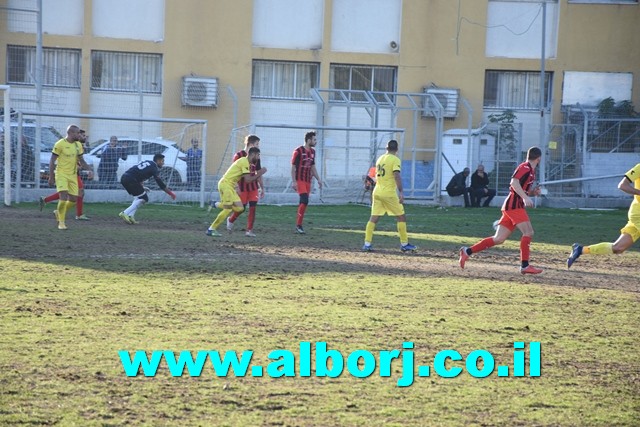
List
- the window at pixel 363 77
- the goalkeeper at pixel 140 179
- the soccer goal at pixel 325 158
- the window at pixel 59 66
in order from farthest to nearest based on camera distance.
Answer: the window at pixel 363 77
the window at pixel 59 66
the soccer goal at pixel 325 158
the goalkeeper at pixel 140 179

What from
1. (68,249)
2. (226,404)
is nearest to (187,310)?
(226,404)

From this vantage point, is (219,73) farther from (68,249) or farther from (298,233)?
(68,249)

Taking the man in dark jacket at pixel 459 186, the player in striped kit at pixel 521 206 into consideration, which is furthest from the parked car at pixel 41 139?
the player in striped kit at pixel 521 206

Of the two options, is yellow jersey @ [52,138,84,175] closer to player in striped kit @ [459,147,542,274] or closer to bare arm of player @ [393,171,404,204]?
bare arm of player @ [393,171,404,204]

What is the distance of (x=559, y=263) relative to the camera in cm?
Result: 1588

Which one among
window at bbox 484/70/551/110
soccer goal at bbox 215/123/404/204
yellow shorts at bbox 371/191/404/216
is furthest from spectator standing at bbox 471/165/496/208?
yellow shorts at bbox 371/191/404/216

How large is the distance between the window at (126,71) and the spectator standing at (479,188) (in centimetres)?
1169

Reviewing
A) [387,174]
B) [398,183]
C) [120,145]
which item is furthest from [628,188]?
[120,145]

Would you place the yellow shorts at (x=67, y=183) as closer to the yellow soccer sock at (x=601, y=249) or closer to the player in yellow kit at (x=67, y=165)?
the player in yellow kit at (x=67, y=165)

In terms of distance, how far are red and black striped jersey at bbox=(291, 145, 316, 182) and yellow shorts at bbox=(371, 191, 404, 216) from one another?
3.43 metres

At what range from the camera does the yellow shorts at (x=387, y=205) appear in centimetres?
1677

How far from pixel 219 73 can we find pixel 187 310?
26.6 m

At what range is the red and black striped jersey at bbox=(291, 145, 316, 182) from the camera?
66.1 feet

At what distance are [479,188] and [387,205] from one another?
48.2 ft
